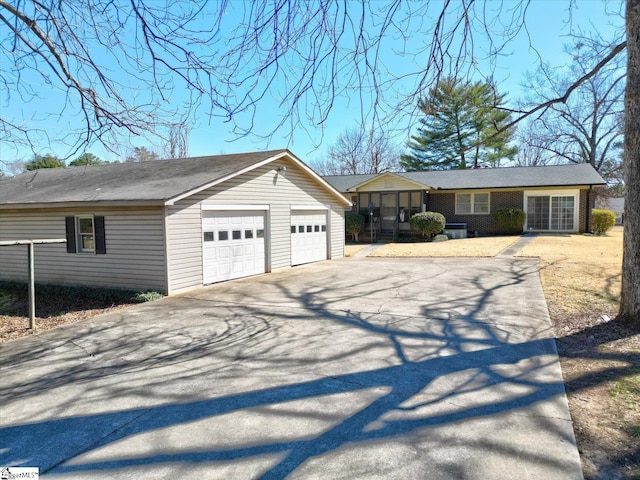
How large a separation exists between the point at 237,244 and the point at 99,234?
11.8ft

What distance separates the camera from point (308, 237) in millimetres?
15789

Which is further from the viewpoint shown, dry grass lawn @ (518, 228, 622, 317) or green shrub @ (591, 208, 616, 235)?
green shrub @ (591, 208, 616, 235)

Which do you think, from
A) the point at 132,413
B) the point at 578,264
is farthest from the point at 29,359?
the point at 578,264

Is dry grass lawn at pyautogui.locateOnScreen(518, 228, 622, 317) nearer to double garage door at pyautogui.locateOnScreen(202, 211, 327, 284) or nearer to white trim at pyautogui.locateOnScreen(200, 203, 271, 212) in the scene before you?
double garage door at pyautogui.locateOnScreen(202, 211, 327, 284)

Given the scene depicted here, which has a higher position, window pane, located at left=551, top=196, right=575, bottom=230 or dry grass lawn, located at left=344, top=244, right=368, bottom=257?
window pane, located at left=551, top=196, right=575, bottom=230

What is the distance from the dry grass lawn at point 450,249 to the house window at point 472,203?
384 cm

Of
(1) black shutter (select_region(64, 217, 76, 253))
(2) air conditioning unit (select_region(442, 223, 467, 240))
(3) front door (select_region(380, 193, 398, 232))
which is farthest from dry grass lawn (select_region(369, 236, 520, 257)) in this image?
(1) black shutter (select_region(64, 217, 76, 253))

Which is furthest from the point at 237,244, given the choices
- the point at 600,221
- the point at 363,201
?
the point at 600,221

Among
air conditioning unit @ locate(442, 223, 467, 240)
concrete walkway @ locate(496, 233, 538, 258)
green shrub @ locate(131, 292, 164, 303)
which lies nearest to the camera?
green shrub @ locate(131, 292, 164, 303)

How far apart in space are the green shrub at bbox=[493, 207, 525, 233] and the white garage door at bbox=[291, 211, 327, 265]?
11.2 meters

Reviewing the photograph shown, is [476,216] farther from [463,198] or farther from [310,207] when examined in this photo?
[310,207]

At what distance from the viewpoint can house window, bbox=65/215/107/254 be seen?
11.0m

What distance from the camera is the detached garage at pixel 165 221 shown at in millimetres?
10258

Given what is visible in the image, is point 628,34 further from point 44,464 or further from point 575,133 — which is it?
point 575,133
